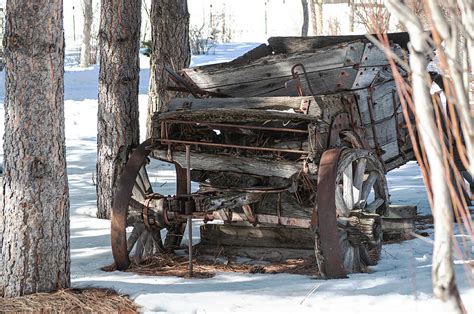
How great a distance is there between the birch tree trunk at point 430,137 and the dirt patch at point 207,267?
3600mm

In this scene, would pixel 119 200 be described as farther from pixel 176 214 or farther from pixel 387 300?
pixel 387 300

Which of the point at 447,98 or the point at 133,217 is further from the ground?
the point at 447,98

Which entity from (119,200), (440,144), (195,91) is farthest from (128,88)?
(440,144)

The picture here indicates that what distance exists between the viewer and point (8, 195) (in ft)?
16.7

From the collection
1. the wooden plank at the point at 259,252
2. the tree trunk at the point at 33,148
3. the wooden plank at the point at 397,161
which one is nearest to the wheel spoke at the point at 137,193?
the wooden plank at the point at 259,252

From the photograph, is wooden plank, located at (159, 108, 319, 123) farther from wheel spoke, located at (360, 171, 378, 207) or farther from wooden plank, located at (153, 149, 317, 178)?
wheel spoke, located at (360, 171, 378, 207)

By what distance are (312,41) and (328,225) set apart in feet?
7.57

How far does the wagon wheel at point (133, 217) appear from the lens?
19.9 ft

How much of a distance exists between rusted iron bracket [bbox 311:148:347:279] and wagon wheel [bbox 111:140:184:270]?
1491 millimetres

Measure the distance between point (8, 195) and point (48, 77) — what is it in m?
0.78

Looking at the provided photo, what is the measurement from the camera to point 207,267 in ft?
21.0

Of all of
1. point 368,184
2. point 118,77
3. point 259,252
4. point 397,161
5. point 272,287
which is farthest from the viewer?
point 118,77

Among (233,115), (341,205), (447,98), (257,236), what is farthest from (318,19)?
(447,98)

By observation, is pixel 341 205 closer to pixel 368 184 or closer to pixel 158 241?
pixel 368 184
